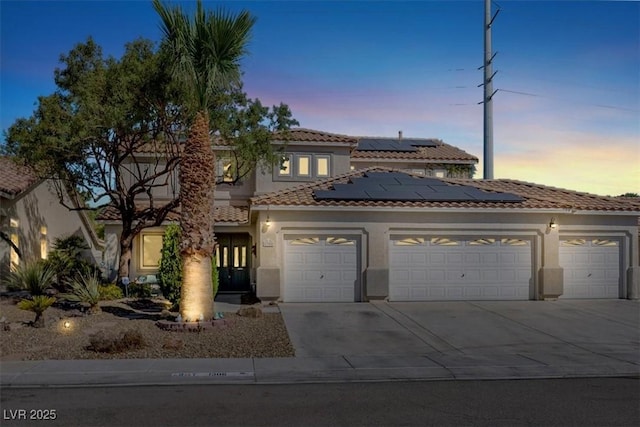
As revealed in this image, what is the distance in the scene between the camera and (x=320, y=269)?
18.3 metres

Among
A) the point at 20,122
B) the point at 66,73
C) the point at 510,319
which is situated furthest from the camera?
the point at 66,73

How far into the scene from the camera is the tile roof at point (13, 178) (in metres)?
20.2

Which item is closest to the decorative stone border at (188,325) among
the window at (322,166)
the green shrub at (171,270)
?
the green shrub at (171,270)

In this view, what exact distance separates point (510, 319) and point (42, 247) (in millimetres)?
18926

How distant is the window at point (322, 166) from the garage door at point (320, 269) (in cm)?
736

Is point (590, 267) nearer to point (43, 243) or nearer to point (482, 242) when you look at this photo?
point (482, 242)

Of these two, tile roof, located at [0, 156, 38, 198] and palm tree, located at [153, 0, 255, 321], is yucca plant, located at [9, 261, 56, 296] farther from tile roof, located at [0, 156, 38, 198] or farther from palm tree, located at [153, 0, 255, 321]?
palm tree, located at [153, 0, 255, 321]

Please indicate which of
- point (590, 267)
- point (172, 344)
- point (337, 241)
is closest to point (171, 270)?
point (172, 344)

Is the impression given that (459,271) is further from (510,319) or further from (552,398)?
(552,398)

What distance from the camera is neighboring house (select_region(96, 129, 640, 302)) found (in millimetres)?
18125

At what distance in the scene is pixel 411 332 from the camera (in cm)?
1343

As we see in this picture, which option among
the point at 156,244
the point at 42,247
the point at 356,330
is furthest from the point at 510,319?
the point at 42,247

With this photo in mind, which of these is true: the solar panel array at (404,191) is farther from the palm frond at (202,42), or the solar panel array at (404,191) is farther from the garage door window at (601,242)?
the palm frond at (202,42)

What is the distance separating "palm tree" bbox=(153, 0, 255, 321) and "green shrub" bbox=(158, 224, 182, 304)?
6.61ft
